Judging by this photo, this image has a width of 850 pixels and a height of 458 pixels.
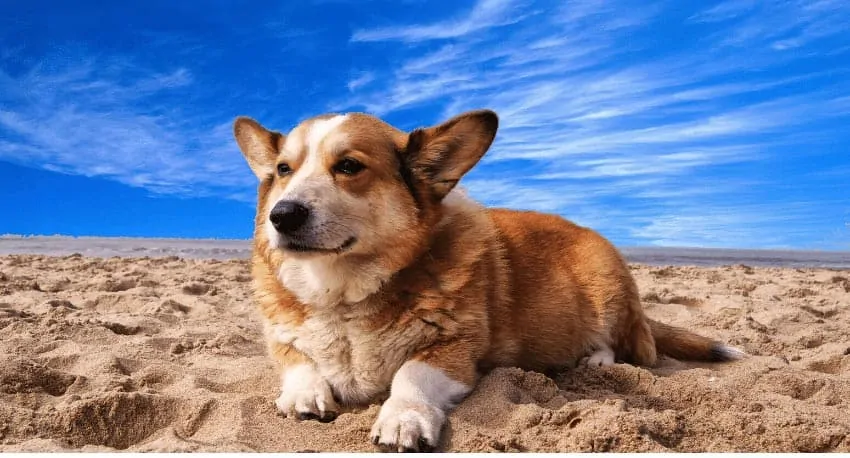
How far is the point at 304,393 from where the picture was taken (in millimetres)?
3391

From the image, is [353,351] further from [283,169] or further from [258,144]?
[258,144]

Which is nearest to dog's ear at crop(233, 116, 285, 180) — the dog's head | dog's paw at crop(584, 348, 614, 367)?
the dog's head

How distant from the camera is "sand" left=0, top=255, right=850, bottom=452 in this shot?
9.54 ft

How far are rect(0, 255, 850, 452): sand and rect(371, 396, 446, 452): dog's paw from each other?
3.6 inches

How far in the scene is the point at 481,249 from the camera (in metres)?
3.81

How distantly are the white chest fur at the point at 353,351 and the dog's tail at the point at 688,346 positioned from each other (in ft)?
7.86

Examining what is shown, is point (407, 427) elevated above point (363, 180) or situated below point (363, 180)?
below

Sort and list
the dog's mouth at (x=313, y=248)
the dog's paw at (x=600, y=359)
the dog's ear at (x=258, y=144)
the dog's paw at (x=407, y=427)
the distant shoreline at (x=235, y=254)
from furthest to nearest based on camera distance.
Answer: the distant shoreline at (x=235, y=254) < the dog's paw at (x=600, y=359) < the dog's ear at (x=258, y=144) < the dog's mouth at (x=313, y=248) < the dog's paw at (x=407, y=427)

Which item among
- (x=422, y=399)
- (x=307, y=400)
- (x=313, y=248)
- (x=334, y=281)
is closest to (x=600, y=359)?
(x=422, y=399)

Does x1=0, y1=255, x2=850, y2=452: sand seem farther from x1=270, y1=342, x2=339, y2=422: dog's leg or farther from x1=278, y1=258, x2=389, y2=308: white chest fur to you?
x1=278, y1=258, x2=389, y2=308: white chest fur

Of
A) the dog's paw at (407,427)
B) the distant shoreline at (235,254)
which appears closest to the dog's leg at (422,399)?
the dog's paw at (407,427)

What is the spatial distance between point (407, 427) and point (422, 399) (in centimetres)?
25

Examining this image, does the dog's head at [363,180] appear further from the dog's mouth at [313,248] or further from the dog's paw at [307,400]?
the dog's paw at [307,400]

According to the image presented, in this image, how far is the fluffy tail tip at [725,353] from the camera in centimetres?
479
